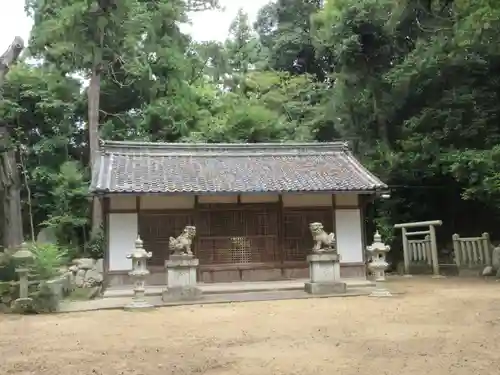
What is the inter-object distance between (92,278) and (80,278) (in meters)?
→ 0.38

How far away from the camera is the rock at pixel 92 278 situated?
54.0 feet

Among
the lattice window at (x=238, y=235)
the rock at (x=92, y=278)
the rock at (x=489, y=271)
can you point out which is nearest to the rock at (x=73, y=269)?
the rock at (x=92, y=278)

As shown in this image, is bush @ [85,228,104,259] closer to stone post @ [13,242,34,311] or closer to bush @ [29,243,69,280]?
bush @ [29,243,69,280]

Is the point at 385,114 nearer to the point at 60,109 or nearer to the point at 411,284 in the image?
the point at 411,284

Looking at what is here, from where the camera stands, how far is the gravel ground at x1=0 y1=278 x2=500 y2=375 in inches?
222

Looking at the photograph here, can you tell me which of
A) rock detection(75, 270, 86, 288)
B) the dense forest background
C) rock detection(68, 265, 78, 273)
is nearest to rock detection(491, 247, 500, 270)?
the dense forest background

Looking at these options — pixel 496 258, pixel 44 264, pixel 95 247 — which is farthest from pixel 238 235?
pixel 496 258

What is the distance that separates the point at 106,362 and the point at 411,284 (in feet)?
35.8

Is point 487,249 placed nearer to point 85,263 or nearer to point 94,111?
point 85,263

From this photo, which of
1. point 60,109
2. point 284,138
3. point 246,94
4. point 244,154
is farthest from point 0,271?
point 246,94

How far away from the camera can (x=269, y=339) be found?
722 centimetres

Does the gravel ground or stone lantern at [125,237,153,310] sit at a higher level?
stone lantern at [125,237,153,310]

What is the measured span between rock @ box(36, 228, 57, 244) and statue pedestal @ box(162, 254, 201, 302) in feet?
34.0

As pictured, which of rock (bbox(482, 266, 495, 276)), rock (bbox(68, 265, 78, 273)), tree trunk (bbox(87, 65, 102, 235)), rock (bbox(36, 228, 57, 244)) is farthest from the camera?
rock (bbox(36, 228, 57, 244))
